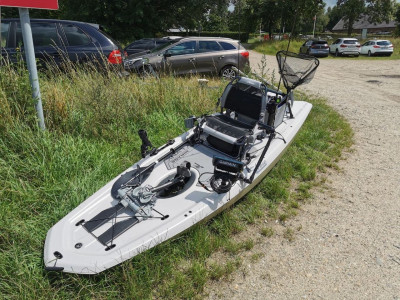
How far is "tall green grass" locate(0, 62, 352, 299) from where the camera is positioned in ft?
8.07

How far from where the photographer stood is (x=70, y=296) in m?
2.34

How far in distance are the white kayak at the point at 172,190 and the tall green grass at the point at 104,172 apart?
16cm

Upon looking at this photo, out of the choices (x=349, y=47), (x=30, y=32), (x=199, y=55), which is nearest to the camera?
(x=30, y=32)

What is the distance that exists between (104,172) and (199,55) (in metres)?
6.75

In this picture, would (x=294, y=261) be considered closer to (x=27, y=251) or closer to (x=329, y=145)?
(x=27, y=251)

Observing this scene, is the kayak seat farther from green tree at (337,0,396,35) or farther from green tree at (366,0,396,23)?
green tree at (366,0,396,23)

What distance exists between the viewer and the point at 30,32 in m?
3.63

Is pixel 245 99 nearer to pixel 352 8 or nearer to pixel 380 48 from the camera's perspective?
pixel 380 48

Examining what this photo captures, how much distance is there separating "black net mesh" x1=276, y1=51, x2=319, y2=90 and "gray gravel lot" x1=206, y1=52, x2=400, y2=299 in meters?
1.59

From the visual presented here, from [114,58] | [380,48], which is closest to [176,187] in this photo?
[114,58]

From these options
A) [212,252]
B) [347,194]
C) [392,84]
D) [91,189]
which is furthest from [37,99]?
[392,84]

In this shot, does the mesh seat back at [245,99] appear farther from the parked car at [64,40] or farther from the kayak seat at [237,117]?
the parked car at [64,40]

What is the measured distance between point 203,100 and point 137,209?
3838 millimetres

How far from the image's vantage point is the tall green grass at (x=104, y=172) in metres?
2.46
